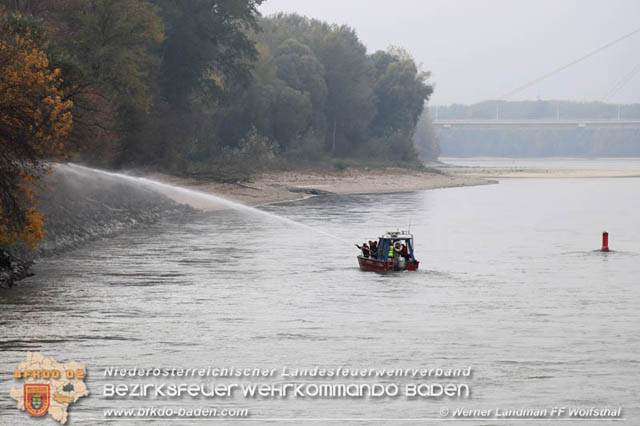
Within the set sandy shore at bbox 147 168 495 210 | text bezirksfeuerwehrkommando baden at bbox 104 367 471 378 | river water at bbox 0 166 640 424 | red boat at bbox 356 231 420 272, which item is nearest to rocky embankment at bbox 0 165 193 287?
river water at bbox 0 166 640 424

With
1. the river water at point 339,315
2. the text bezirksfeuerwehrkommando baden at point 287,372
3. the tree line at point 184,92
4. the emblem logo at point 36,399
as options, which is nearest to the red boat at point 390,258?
the river water at point 339,315

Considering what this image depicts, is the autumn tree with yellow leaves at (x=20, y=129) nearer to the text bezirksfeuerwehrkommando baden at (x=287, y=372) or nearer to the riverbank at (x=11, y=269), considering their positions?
the riverbank at (x=11, y=269)

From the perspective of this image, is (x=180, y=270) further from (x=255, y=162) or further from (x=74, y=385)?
(x=255, y=162)

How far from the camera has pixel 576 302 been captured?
3622 cm

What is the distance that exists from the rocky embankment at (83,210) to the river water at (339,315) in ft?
3.94

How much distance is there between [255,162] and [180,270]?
7513cm

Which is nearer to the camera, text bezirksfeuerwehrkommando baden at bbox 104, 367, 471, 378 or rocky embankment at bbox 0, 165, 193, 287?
text bezirksfeuerwehrkommando baden at bbox 104, 367, 471, 378

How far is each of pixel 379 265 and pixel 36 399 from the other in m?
24.0

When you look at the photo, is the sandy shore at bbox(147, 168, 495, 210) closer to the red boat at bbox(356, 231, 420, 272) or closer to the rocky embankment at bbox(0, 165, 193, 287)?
the rocky embankment at bbox(0, 165, 193, 287)

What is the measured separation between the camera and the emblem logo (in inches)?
828

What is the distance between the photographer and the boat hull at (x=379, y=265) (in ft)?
145

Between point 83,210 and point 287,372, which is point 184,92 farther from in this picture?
point 287,372

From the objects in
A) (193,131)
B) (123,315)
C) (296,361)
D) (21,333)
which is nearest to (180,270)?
(123,315)

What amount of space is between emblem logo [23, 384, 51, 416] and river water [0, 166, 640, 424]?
0.45m
